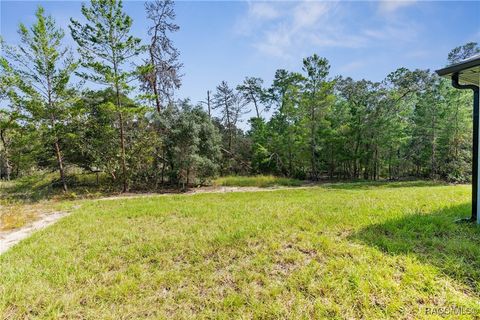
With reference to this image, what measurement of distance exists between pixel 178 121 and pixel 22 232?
7.62 m

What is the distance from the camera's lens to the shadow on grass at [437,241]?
7.83ft

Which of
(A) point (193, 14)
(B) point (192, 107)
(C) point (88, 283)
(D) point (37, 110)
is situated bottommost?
(C) point (88, 283)

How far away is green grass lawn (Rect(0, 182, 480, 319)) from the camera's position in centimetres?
209

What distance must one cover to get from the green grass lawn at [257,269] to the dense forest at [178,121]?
23.6 ft

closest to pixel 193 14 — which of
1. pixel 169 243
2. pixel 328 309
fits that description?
pixel 169 243

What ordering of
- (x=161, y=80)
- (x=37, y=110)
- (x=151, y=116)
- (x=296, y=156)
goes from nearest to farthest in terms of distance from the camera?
(x=37, y=110), (x=151, y=116), (x=161, y=80), (x=296, y=156)

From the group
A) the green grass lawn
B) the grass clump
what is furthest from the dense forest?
the green grass lawn

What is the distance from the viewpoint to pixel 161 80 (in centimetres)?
1387

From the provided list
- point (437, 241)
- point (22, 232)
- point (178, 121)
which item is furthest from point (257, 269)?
point (178, 121)

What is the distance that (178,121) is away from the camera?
1132cm

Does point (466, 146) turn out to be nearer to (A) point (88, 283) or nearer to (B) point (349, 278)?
(B) point (349, 278)

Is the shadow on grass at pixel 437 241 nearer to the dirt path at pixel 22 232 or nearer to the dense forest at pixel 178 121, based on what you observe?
the dirt path at pixel 22 232

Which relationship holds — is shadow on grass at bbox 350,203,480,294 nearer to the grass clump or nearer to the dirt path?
the dirt path

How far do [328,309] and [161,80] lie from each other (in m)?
14.6
